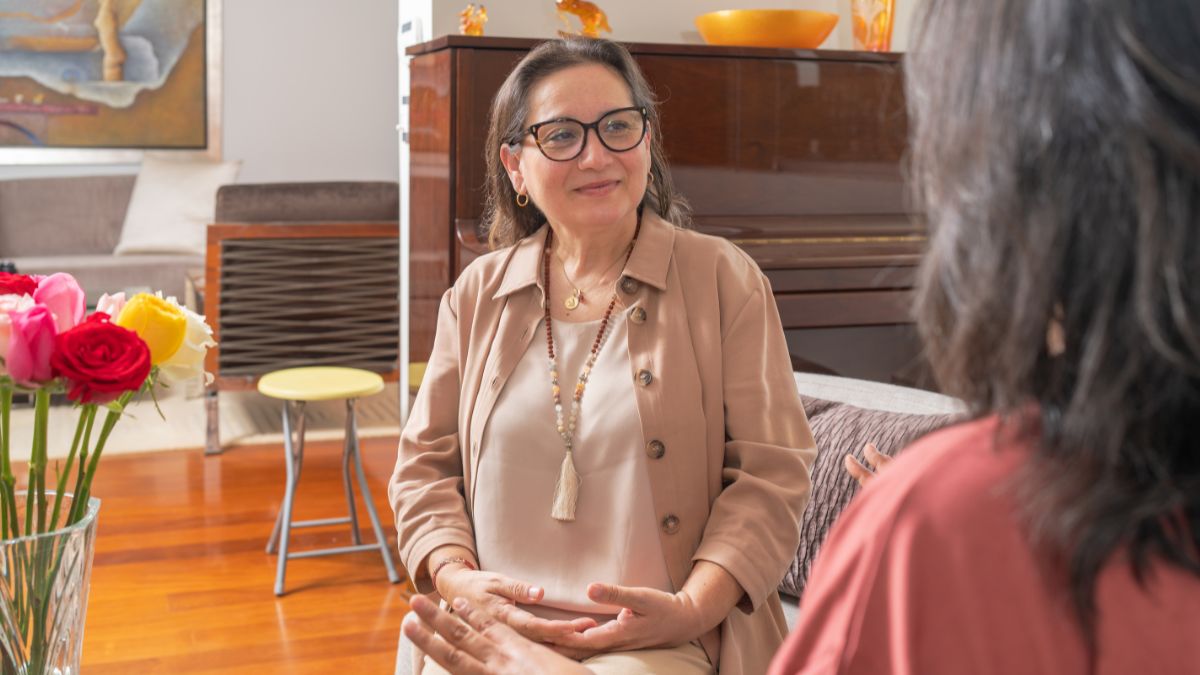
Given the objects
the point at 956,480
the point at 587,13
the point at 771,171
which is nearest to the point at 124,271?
the point at 587,13

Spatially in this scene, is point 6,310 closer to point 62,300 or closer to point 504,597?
point 62,300

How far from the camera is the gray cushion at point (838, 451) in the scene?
198 centimetres

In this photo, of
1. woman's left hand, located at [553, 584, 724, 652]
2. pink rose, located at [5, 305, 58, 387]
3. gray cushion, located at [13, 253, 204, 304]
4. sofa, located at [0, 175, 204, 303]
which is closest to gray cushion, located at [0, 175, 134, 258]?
sofa, located at [0, 175, 204, 303]

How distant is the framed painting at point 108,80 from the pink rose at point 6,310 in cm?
679

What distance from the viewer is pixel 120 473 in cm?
474

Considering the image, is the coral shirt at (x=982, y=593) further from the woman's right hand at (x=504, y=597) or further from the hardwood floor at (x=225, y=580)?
the hardwood floor at (x=225, y=580)

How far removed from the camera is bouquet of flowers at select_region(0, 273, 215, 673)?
1360 mm

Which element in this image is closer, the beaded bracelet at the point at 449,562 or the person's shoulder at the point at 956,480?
the person's shoulder at the point at 956,480

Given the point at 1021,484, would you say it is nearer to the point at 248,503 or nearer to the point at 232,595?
the point at 232,595

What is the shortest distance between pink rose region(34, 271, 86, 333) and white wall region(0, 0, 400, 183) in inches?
261

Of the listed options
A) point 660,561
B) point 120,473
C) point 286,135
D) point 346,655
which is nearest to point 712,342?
point 660,561

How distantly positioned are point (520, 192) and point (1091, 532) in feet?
4.77

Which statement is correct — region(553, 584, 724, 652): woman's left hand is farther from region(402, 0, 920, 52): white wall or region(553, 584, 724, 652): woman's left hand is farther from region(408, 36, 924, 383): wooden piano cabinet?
region(402, 0, 920, 52): white wall

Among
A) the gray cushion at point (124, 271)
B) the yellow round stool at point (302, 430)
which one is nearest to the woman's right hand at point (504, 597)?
the yellow round stool at point (302, 430)
